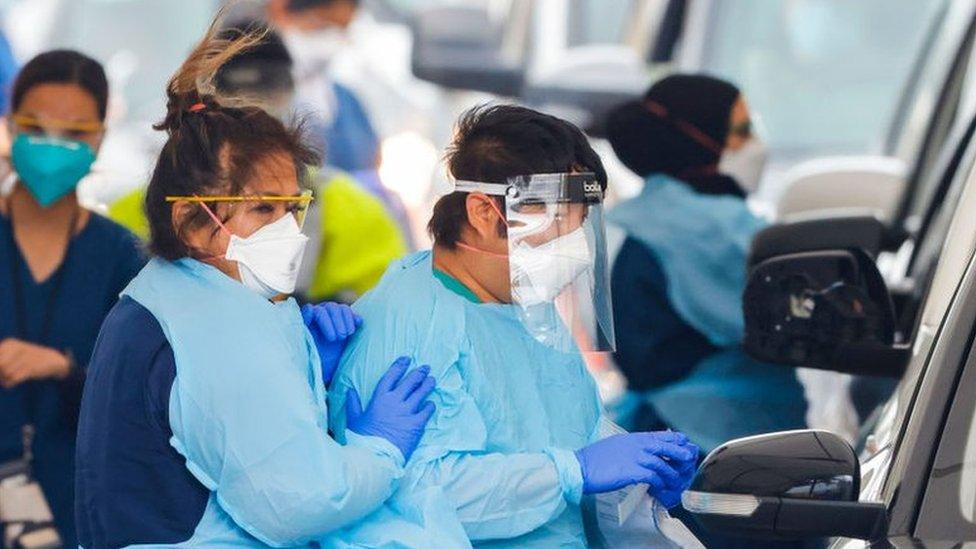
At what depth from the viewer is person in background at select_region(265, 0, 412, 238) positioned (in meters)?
8.40

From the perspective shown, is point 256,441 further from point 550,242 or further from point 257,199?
point 550,242

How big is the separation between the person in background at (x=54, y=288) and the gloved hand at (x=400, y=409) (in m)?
1.56

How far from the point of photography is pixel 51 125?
5.63 metres

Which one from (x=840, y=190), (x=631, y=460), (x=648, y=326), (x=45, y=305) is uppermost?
(x=631, y=460)

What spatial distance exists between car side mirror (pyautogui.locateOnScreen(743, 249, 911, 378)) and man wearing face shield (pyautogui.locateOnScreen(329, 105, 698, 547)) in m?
1.09

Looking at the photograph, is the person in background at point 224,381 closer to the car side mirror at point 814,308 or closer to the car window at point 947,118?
the car side mirror at point 814,308

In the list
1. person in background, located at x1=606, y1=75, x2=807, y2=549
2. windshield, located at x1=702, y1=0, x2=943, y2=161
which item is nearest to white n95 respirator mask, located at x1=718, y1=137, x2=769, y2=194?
person in background, located at x1=606, y1=75, x2=807, y2=549

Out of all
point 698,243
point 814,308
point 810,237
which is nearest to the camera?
point 814,308

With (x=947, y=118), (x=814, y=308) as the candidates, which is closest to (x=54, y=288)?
(x=814, y=308)

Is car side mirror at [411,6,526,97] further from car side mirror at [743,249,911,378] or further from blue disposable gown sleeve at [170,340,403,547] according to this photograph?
blue disposable gown sleeve at [170,340,403,547]

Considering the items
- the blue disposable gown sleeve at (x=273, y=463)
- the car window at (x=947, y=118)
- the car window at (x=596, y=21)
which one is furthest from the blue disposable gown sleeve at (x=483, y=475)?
the car window at (x=596, y=21)

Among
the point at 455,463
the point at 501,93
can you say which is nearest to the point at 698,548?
the point at 455,463

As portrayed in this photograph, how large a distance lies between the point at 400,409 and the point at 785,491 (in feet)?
2.17

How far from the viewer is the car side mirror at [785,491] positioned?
368cm
